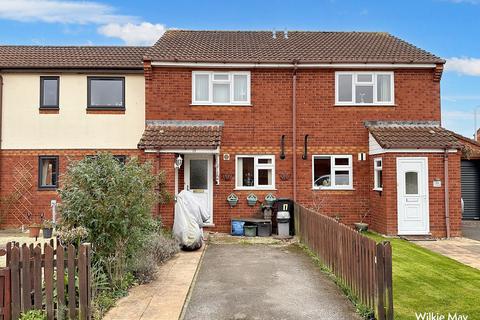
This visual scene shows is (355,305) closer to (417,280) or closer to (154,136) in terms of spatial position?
(417,280)

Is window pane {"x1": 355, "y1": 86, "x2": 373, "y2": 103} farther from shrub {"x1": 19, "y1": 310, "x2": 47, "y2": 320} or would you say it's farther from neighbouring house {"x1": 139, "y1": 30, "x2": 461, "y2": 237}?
shrub {"x1": 19, "y1": 310, "x2": 47, "y2": 320}

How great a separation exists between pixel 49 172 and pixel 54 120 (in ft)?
6.44

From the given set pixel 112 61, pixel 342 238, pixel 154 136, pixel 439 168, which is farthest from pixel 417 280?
pixel 112 61

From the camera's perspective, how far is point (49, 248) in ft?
16.3

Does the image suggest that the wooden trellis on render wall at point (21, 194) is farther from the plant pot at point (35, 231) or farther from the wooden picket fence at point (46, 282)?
the wooden picket fence at point (46, 282)

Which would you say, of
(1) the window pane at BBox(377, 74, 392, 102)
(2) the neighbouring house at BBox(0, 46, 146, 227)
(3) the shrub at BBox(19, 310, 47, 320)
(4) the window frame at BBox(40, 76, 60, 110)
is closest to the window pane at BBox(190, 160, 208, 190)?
(2) the neighbouring house at BBox(0, 46, 146, 227)

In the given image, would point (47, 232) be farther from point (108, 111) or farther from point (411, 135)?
point (411, 135)

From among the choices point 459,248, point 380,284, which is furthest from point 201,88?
point 380,284

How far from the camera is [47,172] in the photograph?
47.5 feet

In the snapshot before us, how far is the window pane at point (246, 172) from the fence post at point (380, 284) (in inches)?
340

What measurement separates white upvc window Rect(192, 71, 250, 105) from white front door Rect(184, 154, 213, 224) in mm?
2033

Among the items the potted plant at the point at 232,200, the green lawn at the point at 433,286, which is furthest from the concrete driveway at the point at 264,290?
the potted plant at the point at 232,200

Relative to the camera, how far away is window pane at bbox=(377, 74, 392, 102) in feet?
45.4

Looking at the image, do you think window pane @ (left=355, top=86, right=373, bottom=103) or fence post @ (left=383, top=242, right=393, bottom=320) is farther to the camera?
window pane @ (left=355, top=86, right=373, bottom=103)
